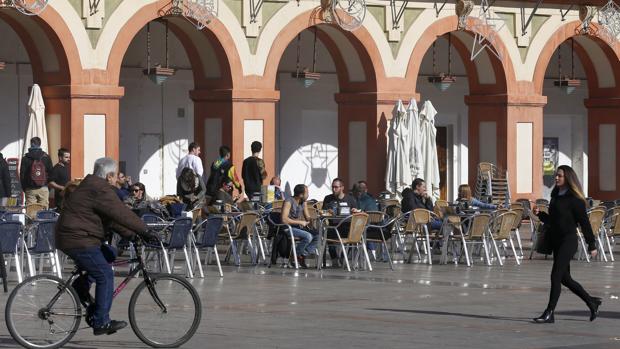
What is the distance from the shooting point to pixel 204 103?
30734 mm

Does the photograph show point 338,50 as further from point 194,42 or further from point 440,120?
point 440,120

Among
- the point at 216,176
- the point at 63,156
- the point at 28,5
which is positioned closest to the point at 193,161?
the point at 216,176

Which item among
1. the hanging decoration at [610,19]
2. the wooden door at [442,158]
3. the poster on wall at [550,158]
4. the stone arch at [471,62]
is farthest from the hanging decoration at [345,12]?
the poster on wall at [550,158]

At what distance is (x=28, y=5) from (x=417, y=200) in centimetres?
741

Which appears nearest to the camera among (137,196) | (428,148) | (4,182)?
(4,182)

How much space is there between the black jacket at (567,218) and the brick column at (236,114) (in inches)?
590

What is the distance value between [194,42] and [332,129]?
680 centimetres

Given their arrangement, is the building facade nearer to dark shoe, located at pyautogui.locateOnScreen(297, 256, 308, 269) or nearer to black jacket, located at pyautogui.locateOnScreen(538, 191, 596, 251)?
dark shoe, located at pyautogui.locateOnScreen(297, 256, 308, 269)

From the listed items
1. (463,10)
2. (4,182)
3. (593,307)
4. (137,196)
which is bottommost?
(593,307)

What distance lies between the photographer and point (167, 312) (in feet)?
43.1

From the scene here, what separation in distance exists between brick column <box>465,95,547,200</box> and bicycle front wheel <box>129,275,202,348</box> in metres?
21.5

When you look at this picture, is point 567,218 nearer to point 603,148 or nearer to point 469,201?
point 469,201

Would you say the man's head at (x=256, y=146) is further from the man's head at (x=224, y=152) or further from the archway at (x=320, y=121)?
the archway at (x=320, y=121)

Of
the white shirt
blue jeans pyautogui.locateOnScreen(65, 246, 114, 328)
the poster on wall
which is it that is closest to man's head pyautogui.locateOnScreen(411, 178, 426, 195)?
the white shirt
